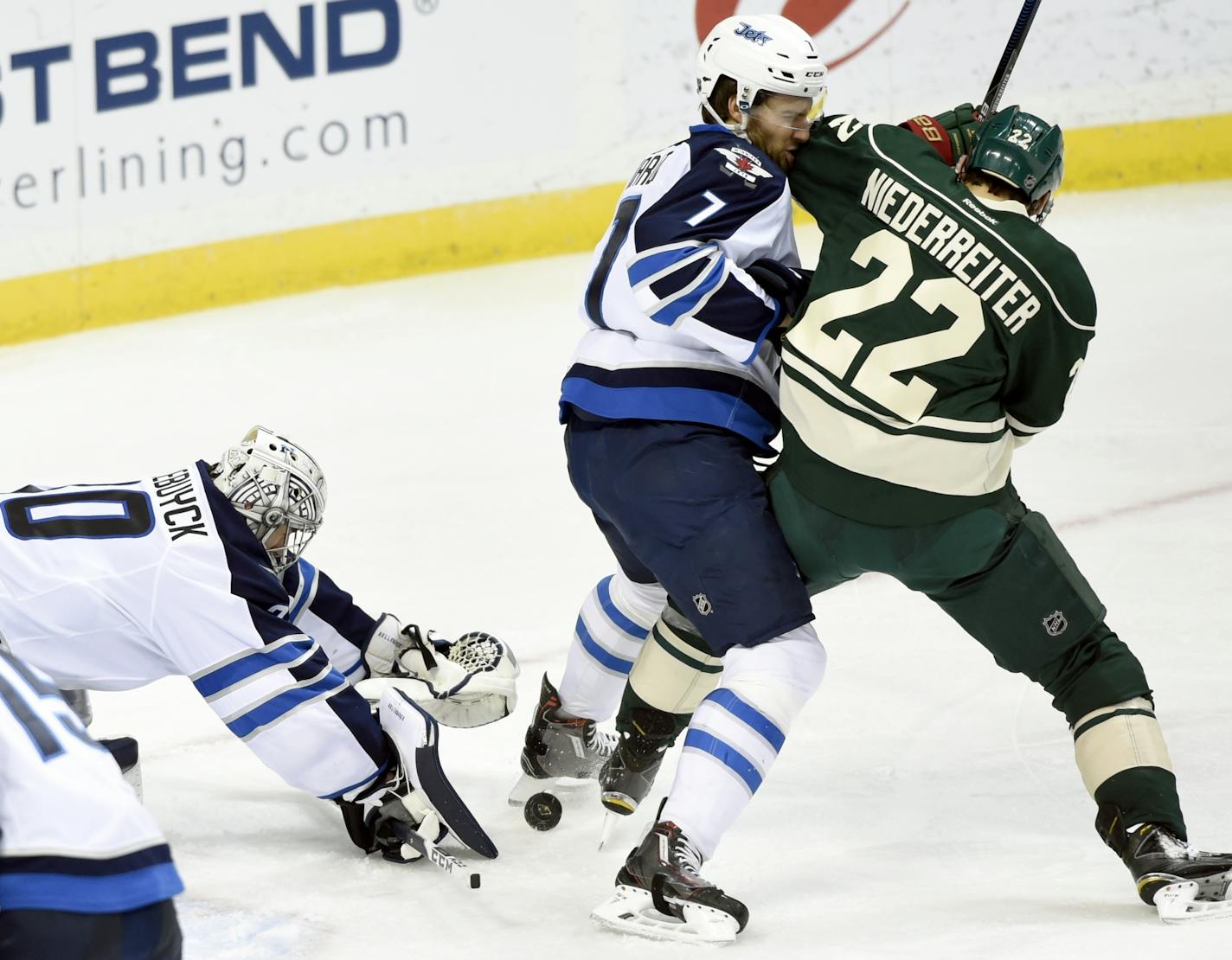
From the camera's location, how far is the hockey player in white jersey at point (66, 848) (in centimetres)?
136

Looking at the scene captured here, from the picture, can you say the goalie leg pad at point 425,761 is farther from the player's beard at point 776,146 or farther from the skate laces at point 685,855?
the player's beard at point 776,146

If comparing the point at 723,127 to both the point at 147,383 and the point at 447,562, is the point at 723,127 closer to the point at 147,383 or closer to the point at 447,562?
the point at 447,562

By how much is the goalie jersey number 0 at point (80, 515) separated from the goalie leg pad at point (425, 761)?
425 millimetres

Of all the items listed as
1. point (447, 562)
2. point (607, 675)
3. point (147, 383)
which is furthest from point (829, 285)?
point (147, 383)

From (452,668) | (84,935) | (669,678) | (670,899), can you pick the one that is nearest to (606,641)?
(669,678)

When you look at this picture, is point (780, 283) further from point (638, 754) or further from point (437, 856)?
point (437, 856)

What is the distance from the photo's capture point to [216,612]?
8.07 ft

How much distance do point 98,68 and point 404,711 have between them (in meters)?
4.23

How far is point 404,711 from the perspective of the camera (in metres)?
2.58

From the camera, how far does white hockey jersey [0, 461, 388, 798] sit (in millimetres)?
2469

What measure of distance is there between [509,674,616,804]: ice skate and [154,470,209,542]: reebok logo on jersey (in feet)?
2.13

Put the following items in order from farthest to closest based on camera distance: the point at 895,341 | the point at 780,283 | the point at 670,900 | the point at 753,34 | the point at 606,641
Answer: the point at 606,641, the point at 753,34, the point at 780,283, the point at 895,341, the point at 670,900

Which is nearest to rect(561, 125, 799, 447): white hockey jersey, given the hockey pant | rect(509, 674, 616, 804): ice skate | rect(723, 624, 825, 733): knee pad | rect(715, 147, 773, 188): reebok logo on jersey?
rect(715, 147, 773, 188): reebok logo on jersey

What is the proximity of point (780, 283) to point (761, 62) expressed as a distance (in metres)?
0.32
